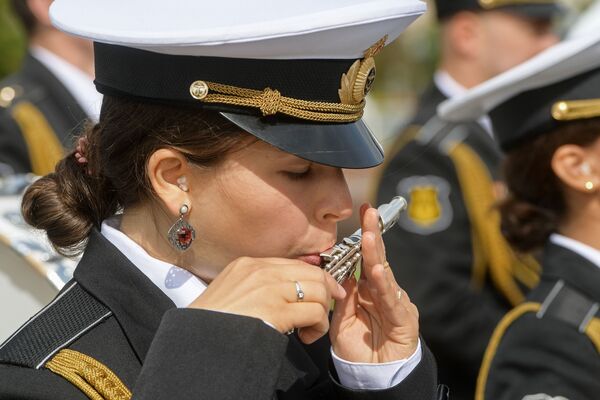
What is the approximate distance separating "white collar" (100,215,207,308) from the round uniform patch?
2812 millimetres

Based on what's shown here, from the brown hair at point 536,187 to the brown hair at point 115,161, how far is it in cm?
165

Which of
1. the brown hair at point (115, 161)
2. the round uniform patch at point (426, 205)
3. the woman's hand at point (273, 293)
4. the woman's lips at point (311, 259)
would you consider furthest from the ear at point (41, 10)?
the woman's hand at point (273, 293)

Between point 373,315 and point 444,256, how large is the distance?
8.37 feet

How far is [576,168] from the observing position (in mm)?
3471

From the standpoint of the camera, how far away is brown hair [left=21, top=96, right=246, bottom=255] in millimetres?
2170

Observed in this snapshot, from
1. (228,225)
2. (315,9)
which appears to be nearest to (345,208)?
(228,225)

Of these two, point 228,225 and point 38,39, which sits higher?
point 228,225

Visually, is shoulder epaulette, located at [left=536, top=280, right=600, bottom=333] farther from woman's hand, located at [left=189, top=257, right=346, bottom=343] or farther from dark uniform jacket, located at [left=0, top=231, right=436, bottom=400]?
woman's hand, located at [left=189, top=257, right=346, bottom=343]

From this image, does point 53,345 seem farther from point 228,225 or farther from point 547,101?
point 547,101

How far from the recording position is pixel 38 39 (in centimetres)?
560

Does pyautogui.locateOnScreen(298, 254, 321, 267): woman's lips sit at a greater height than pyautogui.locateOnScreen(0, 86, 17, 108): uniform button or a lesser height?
greater

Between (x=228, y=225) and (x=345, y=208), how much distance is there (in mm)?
248

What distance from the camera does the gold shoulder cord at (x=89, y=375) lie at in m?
2.07

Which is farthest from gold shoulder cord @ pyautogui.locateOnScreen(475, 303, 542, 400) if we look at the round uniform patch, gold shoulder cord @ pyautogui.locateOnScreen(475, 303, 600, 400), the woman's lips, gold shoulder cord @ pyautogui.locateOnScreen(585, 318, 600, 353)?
the round uniform patch
